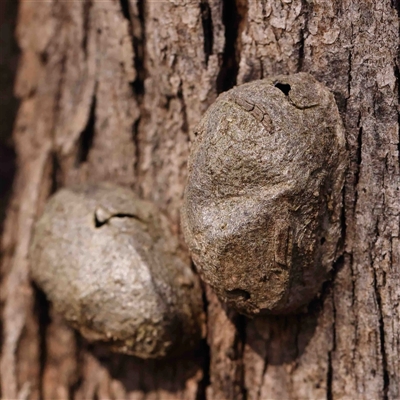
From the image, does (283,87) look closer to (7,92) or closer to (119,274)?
(119,274)

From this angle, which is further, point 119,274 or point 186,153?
point 186,153

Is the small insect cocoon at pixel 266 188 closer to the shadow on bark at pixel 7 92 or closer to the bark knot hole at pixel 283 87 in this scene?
the bark knot hole at pixel 283 87

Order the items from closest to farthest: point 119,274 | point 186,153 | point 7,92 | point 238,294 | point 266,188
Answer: point 266,188, point 238,294, point 119,274, point 186,153, point 7,92

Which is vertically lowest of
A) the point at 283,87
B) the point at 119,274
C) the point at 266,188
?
the point at 119,274

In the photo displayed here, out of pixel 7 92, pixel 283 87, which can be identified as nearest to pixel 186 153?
pixel 283 87

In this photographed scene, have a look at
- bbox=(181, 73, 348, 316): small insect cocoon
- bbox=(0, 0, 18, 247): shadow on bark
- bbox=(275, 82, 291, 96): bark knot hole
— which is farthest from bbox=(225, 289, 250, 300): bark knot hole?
bbox=(0, 0, 18, 247): shadow on bark

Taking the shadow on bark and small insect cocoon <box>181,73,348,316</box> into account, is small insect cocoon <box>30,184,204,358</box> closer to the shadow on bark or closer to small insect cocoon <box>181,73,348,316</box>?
small insect cocoon <box>181,73,348,316</box>

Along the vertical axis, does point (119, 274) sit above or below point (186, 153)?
below

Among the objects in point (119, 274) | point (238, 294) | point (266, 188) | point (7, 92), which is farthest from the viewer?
point (7, 92)
